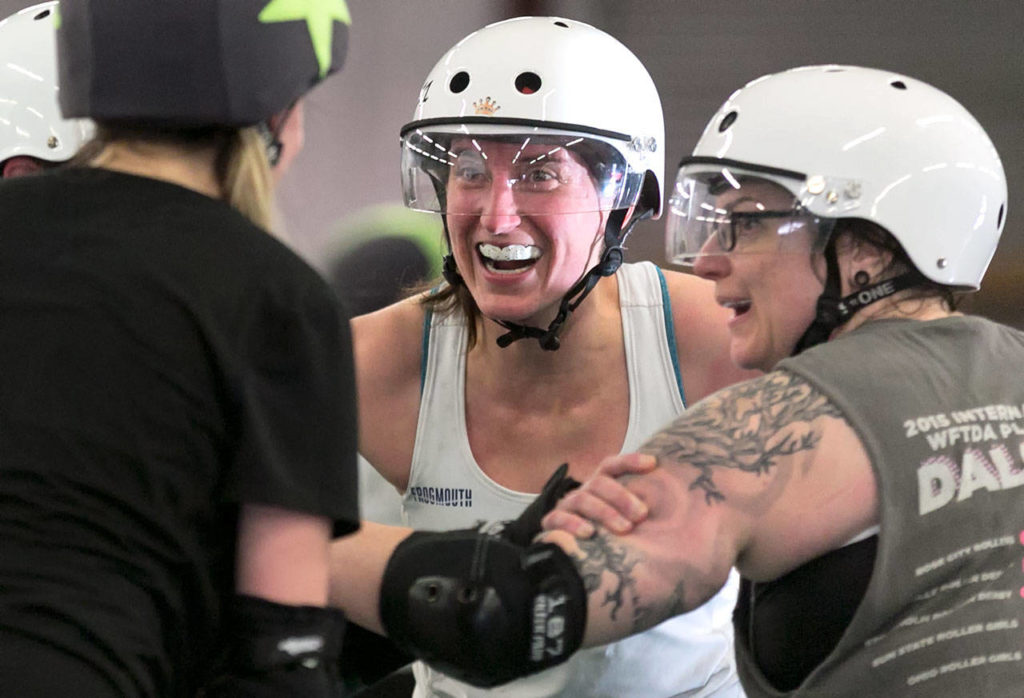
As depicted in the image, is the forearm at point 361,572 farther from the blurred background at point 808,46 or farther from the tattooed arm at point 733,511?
the blurred background at point 808,46

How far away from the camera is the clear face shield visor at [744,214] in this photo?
5.71 feet

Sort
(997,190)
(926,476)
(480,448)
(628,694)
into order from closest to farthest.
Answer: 1. (926,476)
2. (997,190)
3. (628,694)
4. (480,448)

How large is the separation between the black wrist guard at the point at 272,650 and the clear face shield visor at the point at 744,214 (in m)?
0.90

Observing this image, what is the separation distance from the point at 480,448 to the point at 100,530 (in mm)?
1302

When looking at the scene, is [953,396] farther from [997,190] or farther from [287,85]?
[287,85]

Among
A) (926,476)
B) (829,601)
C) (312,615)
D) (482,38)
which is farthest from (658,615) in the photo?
(482,38)

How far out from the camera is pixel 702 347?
2318 mm

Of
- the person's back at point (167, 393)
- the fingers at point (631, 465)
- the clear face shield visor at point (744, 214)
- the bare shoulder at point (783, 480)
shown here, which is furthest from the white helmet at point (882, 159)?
the person's back at point (167, 393)

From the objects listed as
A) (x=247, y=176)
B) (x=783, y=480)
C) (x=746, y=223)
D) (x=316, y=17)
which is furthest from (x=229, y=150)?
(x=746, y=223)

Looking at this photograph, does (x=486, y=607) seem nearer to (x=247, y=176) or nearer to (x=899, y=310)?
(x=247, y=176)

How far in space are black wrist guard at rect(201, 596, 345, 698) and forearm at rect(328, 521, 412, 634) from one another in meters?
0.38

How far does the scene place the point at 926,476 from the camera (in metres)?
1.43

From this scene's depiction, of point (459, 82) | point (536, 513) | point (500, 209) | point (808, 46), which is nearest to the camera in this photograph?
point (536, 513)

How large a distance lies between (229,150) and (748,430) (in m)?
0.70
